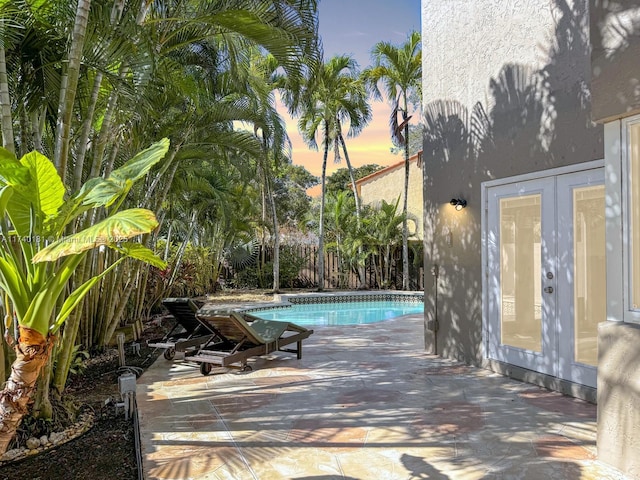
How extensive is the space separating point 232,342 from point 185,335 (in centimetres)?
141

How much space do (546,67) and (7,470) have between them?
716 cm

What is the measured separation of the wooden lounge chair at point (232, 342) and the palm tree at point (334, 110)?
39.1ft

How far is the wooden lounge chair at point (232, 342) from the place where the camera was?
700cm

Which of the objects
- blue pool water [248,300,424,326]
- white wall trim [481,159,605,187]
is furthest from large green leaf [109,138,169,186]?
blue pool water [248,300,424,326]

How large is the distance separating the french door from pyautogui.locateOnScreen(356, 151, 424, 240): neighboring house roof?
55.6 ft

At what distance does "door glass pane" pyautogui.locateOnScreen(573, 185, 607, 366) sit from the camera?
557cm

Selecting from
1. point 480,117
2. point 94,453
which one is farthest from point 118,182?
point 480,117

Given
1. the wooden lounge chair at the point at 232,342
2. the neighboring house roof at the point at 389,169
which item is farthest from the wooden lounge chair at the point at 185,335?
the neighboring house roof at the point at 389,169

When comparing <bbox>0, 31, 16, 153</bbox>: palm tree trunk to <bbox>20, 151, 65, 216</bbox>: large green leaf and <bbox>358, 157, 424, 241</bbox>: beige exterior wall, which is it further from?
<bbox>358, 157, 424, 241</bbox>: beige exterior wall

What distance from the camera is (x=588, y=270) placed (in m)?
5.68

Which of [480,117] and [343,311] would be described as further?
[343,311]

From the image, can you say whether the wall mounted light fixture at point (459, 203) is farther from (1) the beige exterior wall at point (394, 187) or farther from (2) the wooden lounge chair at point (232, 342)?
(1) the beige exterior wall at point (394, 187)

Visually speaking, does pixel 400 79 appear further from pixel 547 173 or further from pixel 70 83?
pixel 70 83

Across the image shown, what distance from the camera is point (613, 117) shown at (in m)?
4.03
